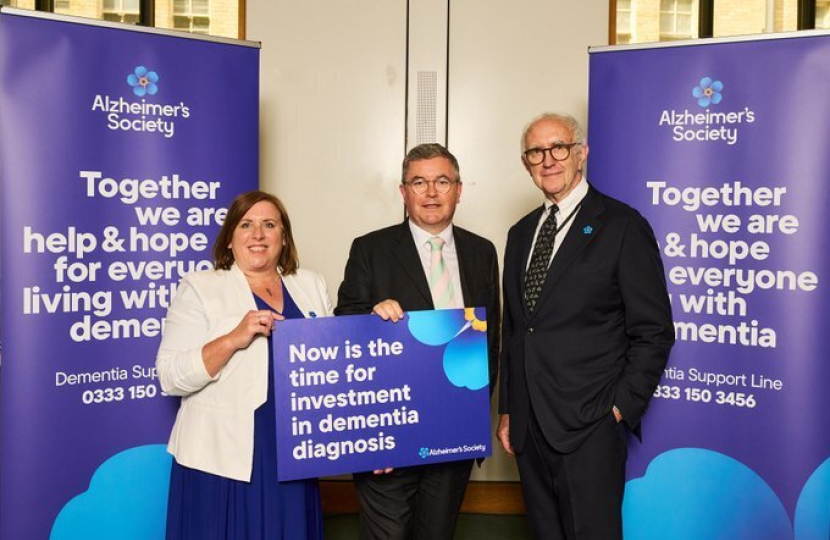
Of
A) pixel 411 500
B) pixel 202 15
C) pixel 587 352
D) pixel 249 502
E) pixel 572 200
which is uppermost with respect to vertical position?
pixel 202 15

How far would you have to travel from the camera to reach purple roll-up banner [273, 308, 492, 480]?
2061 mm

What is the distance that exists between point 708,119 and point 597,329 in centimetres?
116

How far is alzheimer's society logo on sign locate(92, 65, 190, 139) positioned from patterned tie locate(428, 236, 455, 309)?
1267 mm

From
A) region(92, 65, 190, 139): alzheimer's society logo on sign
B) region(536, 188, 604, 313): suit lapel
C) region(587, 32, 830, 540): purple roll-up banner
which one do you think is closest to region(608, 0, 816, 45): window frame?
region(587, 32, 830, 540): purple roll-up banner

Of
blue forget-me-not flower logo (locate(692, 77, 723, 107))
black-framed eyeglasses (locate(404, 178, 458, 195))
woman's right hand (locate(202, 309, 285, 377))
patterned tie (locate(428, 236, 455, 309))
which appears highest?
blue forget-me-not flower logo (locate(692, 77, 723, 107))

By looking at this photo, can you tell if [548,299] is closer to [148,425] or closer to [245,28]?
[148,425]

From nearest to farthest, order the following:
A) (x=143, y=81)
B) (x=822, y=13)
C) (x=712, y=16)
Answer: (x=143, y=81) < (x=712, y=16) < (x=822, y=13)

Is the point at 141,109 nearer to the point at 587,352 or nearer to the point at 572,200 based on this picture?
the point at 572,200

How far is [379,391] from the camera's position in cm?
218

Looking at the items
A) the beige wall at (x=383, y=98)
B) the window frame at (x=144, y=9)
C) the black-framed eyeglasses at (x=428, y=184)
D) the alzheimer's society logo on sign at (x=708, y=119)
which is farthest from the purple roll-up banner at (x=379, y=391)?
the window frame at (x=144, y=9)

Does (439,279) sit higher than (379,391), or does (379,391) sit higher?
(439,279)

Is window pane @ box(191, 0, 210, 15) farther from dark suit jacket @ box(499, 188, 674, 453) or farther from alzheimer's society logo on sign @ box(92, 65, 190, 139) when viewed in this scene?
dark suit jacket @ box(499, 188, 674, 453)

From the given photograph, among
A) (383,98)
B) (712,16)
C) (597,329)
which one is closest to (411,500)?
(597,329)

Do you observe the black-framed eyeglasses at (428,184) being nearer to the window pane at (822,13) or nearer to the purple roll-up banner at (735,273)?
the purple roll-up banner at (735,273)
